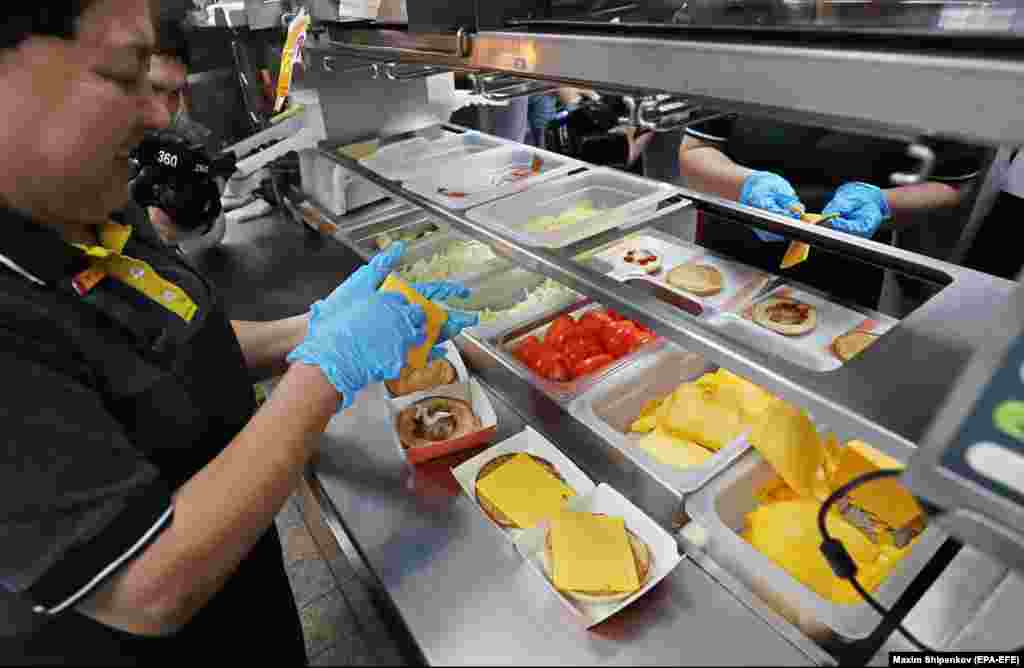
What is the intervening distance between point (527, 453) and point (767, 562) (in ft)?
1.75

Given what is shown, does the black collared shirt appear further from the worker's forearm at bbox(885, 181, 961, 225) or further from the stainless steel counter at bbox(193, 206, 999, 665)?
the worker's forearm at bbox(885, 181, 961, 225)

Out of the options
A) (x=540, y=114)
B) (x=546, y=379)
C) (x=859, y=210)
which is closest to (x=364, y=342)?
(x=546, y=379)

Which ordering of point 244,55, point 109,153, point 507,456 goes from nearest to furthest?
1. point 109,153
2. point 507,456
3. point 244,55

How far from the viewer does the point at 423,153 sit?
Result: 2434 millimetres

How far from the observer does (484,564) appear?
1.11 meters

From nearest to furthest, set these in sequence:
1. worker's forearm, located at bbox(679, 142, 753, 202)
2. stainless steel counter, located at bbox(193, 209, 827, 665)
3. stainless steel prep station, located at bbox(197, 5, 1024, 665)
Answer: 1. stainless steel prep station, located at bbox(197, 5, 1024, 665)
2. stainless steel counter, located at bbox(193, 209, 827, 665)
3. worker's forearm, located at bbox(679, 142, 753, 202)

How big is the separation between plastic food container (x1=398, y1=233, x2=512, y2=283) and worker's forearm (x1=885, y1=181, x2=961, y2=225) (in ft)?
4.49

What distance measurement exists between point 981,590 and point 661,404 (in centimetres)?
70

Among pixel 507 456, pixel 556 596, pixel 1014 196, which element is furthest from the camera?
pixel 1014 196

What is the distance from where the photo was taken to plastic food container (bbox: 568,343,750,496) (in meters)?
1.20

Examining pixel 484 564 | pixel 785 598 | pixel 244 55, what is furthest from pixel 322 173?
pixel 785 598

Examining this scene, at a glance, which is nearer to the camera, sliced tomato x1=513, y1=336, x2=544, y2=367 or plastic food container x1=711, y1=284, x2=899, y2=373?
plastic food container x1=711, y1=284, x2=899, y2=373

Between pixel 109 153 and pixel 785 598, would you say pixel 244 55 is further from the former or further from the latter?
pixel 785 598

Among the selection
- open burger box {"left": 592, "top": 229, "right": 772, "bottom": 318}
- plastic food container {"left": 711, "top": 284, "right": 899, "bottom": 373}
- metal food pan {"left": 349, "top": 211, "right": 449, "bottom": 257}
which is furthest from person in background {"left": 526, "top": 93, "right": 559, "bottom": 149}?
plastic food container {"left": 711, "top": 284, "right": 899, "bottom": 373}
